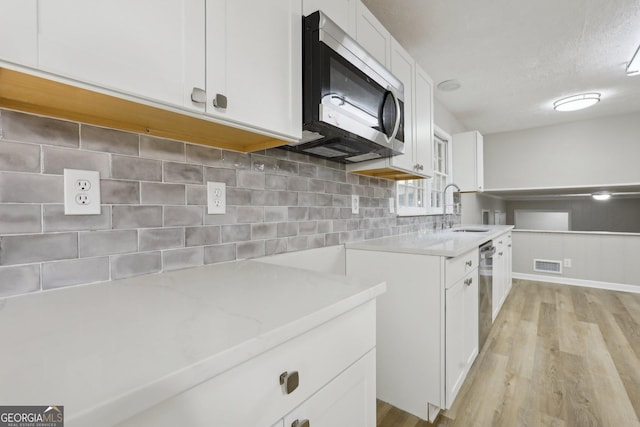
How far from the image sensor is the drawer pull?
1.80 ft

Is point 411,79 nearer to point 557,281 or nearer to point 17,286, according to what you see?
point 17,286

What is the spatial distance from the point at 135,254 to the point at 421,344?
4.46 feet

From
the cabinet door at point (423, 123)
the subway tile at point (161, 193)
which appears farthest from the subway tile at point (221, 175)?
the cabinet door at point (423, 123)

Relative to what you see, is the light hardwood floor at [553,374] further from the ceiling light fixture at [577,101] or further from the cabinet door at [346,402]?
the ceiling light fixture at [577,101]

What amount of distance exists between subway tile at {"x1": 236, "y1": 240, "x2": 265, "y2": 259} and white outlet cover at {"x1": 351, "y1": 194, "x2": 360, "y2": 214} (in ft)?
2.44

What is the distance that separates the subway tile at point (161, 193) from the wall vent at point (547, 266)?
505 centimetres

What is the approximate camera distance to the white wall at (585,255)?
3.67 m

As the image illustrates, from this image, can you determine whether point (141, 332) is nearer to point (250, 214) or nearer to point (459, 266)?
point (250, 214)

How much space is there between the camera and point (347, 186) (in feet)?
5.77

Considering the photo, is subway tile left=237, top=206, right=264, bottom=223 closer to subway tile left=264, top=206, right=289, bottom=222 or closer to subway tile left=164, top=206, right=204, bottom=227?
subway tile left=264, top=206, right=289, bottom=222

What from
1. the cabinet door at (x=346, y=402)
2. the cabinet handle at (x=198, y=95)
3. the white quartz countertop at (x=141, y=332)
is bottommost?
the cabinet door at (x=346, y=402)

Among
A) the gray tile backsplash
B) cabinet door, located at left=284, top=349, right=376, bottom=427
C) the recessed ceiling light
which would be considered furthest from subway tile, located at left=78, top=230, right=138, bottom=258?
the recessed ceiling light

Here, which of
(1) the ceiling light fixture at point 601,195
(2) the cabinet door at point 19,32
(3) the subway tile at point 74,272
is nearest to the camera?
(2) the cabinet door at point 19,32

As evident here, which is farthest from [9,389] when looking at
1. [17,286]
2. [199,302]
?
[17,286]
